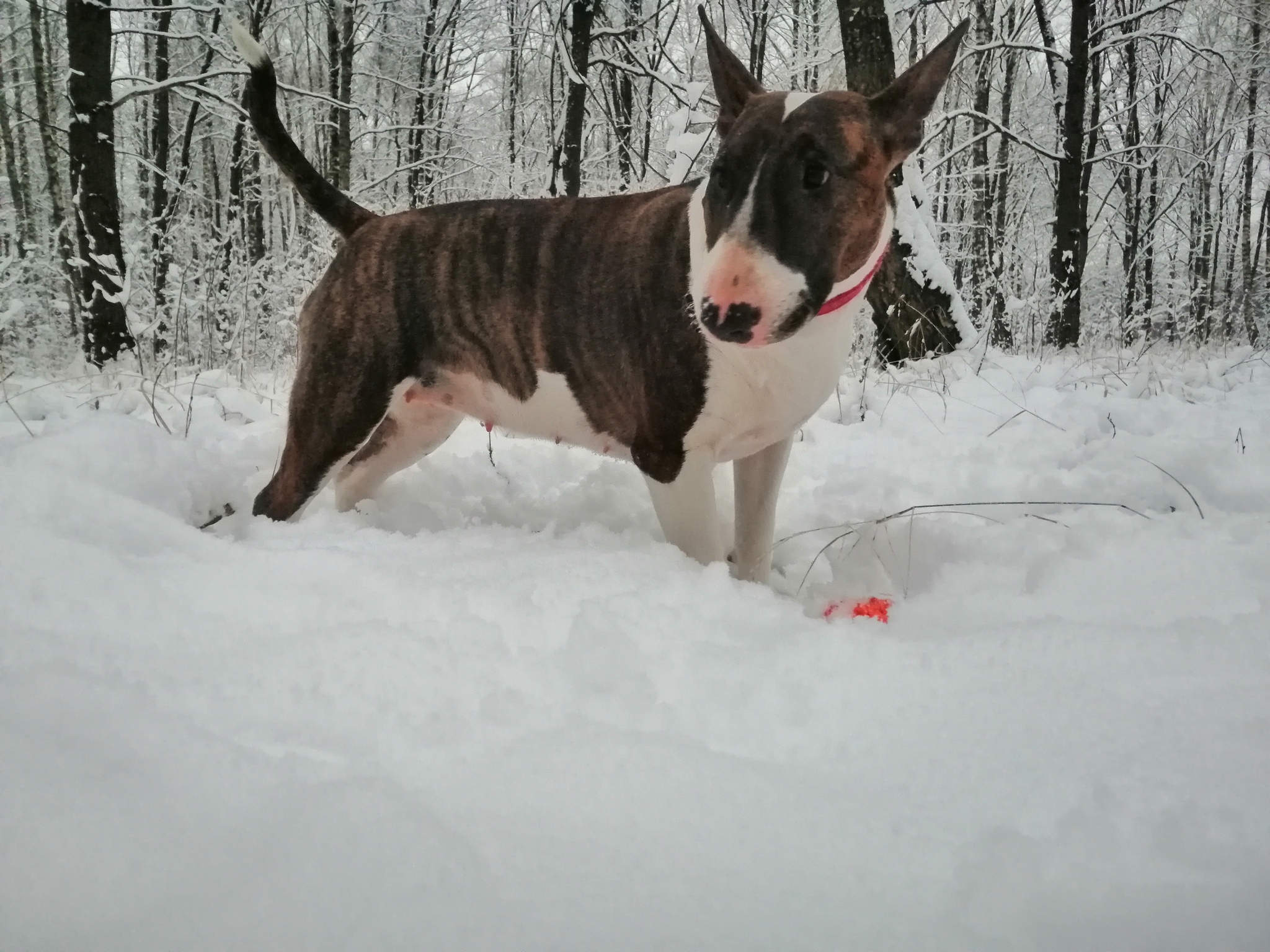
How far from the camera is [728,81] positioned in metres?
2.04

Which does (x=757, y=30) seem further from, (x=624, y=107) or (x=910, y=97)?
(x=910, y=97)

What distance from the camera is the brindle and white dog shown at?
1610mm

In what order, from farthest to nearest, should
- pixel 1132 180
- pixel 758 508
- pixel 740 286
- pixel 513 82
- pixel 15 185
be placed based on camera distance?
pixel 1132 180 → pixel 15 185 → pixel 513 82 → pixel 758 508 → pixel 740 286

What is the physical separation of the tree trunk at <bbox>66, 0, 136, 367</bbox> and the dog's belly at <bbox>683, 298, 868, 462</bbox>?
19.7 ft

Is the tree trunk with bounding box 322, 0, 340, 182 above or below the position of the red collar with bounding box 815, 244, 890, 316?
above

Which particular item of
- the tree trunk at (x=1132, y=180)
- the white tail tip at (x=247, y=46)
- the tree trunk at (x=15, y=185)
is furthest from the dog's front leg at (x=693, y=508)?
the tree trunk at (x=15, y=185)

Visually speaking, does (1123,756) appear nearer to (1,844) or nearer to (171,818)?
Result: (171,818)

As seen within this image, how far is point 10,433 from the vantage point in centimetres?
256

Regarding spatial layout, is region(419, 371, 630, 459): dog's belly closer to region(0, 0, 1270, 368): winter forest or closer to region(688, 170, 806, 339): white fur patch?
region(688, 170, 806, 339): white fur patch

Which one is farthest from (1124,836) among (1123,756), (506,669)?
(506,669)

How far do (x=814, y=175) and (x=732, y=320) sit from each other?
43 centimetres

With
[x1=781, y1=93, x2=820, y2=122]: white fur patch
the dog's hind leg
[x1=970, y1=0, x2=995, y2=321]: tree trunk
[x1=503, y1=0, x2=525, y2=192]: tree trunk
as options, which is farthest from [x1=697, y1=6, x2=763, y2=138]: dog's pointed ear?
[x1=503, y1=0, x2=525, y2=192]: tree trunk

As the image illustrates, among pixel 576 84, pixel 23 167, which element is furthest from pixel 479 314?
pixel 23 167

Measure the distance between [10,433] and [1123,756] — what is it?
3257 millimetres
